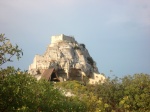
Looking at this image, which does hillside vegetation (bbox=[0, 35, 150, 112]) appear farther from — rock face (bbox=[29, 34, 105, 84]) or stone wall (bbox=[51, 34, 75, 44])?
stone wall (bbox=[51, 34, 75, 44])

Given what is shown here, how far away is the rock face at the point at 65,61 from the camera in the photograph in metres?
67.0

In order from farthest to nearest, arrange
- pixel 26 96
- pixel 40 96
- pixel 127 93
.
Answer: pixel 127 93 < pixel 40 96 < pixel 26 96

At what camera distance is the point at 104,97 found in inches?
1484

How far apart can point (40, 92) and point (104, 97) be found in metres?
20.4

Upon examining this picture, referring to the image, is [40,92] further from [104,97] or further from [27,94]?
[104,97]

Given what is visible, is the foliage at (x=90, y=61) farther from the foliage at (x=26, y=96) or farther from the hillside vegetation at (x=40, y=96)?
the foliage at (x=26, y=96)

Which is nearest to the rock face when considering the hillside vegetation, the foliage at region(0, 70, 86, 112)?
the hillside vegetation

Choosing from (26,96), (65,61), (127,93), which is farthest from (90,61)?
(26,96)

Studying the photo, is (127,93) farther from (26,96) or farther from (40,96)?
(26,96)

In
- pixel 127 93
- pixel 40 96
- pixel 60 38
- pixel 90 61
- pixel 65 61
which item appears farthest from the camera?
pixel 60 38

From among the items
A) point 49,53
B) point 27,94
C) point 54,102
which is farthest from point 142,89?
point 49,53

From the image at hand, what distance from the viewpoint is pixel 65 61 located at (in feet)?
222

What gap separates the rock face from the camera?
67000 millimetres

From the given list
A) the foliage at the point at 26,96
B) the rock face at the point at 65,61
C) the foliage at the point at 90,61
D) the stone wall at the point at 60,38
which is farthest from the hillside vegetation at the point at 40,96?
the stone wall at the point at 60,38
